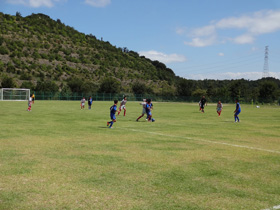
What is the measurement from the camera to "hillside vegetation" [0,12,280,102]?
93.2 meters

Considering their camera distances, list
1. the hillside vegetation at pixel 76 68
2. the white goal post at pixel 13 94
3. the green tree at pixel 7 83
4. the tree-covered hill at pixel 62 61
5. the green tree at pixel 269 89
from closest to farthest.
Answer: the white goal post at pixel 13 94 < the green tree at pixel 7 83 < the hillside vegetation at pixel 76 68 < the tree-covered hill at pixel 62 61 < the green tree at pixel 269 89

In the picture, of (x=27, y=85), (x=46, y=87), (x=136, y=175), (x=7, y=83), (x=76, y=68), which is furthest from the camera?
(x=76, y=68)

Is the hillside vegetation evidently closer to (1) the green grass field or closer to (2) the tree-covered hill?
(2) the tree-covered hill

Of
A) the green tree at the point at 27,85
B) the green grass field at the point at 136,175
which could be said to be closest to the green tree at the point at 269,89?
the green tree at the point at 27,85

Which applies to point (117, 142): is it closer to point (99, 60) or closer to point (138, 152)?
point (138, 152)

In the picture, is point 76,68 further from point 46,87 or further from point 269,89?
point 269,89

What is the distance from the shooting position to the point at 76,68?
115 m

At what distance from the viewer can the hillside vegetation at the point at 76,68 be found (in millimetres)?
93250

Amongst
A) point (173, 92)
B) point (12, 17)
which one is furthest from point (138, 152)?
point (12, 17)

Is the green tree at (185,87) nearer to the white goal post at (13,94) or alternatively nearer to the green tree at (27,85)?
the green tree at (27,85)

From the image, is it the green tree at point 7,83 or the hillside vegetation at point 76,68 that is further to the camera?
the hillside vegetation at point 76,68

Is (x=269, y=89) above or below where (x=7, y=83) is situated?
above

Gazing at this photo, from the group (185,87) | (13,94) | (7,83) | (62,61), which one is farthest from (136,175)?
(62,61)

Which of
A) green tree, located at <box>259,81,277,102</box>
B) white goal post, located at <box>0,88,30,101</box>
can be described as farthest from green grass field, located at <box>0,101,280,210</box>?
green tree, located at <box>259,81,277,102</box>
